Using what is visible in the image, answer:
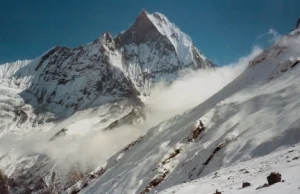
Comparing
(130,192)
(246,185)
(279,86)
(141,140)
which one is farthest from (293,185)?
(141,140)

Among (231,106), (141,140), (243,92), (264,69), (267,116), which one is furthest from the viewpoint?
(141,140)

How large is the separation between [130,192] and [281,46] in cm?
5041

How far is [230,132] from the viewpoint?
62.7 metres

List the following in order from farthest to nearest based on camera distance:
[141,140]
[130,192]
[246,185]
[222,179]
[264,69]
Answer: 1. [141,140]
2. [264,69]
3. [130,192]
4. [222,179]
5. [246,185]

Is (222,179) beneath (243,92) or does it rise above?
beneath

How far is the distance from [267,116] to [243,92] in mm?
22018

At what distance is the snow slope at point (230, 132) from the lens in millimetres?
52062

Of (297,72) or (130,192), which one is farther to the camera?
(297,72)

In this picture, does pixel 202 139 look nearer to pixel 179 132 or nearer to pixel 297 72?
pixel 179 132

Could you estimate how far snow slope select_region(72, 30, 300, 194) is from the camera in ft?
171

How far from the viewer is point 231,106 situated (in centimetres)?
7744

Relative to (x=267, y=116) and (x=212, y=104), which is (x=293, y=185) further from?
(x=212, y=104)

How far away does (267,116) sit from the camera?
2408 inches

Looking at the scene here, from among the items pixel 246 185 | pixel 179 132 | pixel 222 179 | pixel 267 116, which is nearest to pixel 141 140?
pixel 179 132
